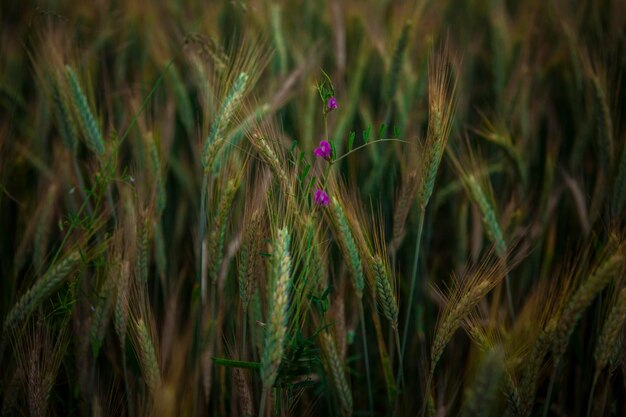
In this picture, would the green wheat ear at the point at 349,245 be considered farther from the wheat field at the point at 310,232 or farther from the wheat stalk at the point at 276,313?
the wheat stalk at the point at 276,313

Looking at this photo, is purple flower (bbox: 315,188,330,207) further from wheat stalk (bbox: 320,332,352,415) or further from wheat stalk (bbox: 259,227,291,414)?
wheat stalk (bbox: 320,332,352,415)

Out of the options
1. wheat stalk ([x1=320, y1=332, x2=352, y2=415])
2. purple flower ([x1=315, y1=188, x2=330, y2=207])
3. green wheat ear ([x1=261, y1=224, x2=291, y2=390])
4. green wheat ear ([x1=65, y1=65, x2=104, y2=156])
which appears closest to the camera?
green wheat ear ([x1=261, y1=224, x2=291, y2=390])

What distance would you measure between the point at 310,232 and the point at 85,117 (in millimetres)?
886

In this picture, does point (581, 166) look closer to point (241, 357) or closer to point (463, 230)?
point (463, 230)

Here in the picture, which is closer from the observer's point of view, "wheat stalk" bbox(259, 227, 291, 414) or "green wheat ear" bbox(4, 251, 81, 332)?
"wheat stalk" bbox(259, 227, 291, 414)

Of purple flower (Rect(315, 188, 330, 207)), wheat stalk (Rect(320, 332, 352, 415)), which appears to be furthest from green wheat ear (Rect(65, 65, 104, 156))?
wheat stalk (Rect(320, 332, 352, 415))

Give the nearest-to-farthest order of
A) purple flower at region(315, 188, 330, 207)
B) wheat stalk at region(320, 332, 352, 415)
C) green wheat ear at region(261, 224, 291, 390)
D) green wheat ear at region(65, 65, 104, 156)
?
green wheat ear at region(261, 224, 291, 390)
purple flower at region(315, 188, 330, 207)
wheat stalk at region(320, 332, 352, 415)
green wheat ear at region(65, 65, 104, 156)

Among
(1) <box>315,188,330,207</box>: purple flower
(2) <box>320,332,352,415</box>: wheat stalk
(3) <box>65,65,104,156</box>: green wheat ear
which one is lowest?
(2) <box>320,332,352,415</box>: wheat stalk

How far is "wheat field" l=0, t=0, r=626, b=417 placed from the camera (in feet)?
3.75

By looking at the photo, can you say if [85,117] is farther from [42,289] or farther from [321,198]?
[321,198]

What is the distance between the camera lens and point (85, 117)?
1519 mm

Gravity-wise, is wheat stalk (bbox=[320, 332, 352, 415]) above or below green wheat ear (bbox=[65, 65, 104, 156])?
below

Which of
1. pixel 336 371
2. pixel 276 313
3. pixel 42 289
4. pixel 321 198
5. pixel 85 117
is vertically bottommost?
pixel 336 371

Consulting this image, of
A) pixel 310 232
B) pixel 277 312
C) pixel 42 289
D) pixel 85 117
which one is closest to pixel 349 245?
pixel 310 232
